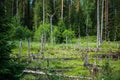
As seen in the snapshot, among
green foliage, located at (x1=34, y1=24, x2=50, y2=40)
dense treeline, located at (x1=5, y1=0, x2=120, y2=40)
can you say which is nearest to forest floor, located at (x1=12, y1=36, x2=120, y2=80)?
green foliage, located at (x1=34, y1=24, x2=50, y2=40)

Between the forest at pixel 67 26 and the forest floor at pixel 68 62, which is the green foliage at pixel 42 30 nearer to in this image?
the forest at pixel 67 26

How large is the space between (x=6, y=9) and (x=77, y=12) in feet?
188

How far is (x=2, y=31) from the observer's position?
12961 millimetres

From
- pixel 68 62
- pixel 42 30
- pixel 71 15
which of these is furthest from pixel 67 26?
pixel 68 62

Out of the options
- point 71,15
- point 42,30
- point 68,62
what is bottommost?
point 68,62

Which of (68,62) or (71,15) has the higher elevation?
(71,15)

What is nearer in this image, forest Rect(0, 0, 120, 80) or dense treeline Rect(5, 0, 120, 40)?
forest Rect(0, 0, 120, 80)

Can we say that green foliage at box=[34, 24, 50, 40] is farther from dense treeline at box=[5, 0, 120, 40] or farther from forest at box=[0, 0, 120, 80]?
dense treeline at box=[5, 0, 120, 40]

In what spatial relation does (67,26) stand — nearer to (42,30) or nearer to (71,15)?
(71,15)

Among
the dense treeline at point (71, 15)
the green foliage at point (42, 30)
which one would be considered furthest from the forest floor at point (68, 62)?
the dense treeline at point (71, 15)

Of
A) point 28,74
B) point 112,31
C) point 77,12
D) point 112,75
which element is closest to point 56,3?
point 77,12

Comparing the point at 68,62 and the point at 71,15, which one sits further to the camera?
the point at 71,15

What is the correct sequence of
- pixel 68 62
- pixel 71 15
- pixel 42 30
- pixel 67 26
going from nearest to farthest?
1. pixel 68 62
2. pixel 42 30
3. pixel 67 26
4. pixel 71 15

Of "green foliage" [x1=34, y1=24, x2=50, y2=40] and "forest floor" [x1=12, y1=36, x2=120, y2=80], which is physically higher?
"green foliage" [x1=34, y1=24, x2=50, y2=40]
